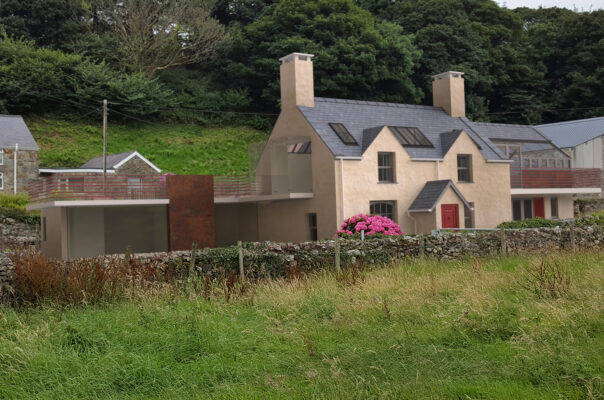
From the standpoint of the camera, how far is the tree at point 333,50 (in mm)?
57844

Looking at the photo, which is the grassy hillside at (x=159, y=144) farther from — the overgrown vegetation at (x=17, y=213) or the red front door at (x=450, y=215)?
the red front door at (x=450, y=215)

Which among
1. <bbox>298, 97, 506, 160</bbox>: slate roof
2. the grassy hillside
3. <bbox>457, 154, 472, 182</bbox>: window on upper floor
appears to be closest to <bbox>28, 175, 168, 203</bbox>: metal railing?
<bbox>298, 97, 506, 160</bbox>: slate roof

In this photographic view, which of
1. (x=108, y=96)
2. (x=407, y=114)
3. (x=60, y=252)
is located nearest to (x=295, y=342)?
(x=60, y=252)

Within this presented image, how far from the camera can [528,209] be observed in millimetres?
37469

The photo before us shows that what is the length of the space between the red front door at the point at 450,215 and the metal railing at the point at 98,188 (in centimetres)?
1297

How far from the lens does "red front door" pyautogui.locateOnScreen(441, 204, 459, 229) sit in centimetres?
2944

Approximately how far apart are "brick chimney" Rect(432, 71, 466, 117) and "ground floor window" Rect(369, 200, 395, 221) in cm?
837

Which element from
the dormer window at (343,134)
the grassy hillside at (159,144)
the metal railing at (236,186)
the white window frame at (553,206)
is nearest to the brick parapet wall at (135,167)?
the grassy hillside at (159,144)

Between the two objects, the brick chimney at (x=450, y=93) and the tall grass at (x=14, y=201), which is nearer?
the brick chimney at (x=450, y=93)

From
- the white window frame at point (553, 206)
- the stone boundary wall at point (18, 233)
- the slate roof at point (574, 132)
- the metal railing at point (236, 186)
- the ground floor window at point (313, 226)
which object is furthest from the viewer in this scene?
the slate roof at point (574, 132)

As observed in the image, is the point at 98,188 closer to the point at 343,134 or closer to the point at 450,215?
the point at 343,134

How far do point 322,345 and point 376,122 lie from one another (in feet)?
76.5

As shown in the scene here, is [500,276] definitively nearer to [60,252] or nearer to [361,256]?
[361,256]

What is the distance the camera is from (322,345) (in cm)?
913
